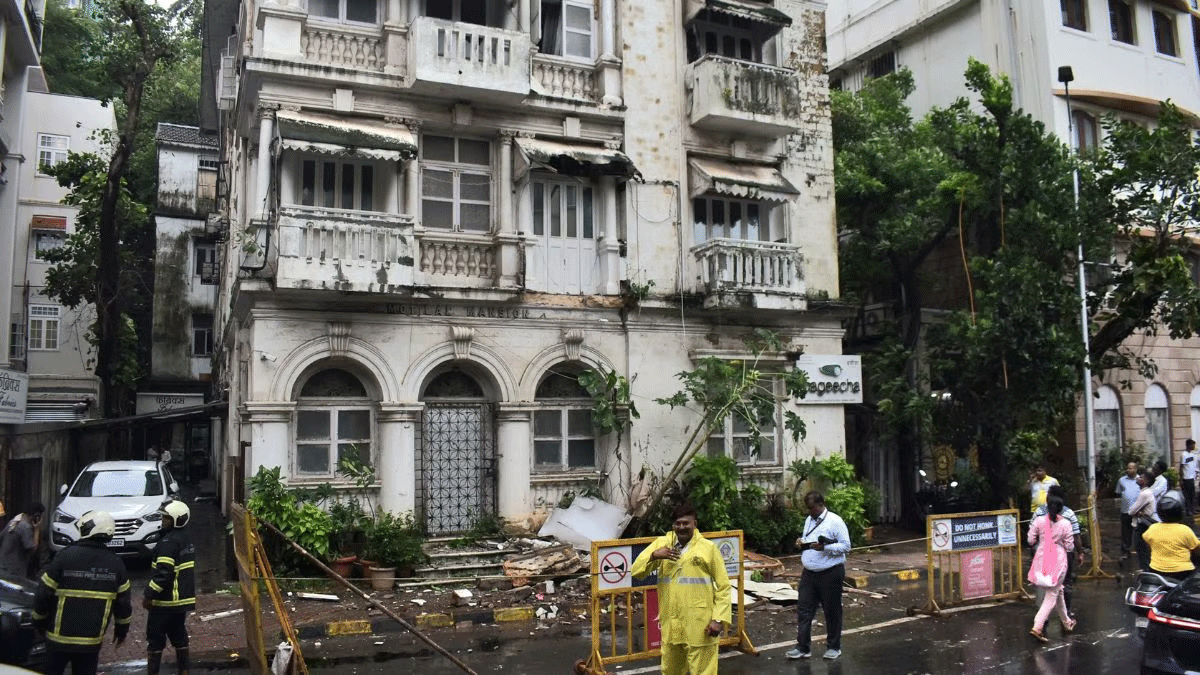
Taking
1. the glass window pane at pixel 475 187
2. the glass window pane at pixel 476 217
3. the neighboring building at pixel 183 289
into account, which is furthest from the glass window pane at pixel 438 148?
the neighboring building at pixel 183 289

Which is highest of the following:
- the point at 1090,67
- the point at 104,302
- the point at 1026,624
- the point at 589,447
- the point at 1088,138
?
the point at 1090,67

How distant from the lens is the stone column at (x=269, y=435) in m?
13.2

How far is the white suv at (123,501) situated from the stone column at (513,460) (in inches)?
209

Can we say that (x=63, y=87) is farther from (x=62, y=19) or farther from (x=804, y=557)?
(x=804, y=557)

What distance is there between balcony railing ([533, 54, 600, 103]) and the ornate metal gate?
557 cm

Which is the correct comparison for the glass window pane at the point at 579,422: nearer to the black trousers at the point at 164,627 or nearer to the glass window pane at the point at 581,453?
the glass window pane at the point at 581,453

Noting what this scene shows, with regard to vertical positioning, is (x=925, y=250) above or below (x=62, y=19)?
below

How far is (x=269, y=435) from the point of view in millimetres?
13383

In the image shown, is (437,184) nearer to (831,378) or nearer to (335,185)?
(335,185)

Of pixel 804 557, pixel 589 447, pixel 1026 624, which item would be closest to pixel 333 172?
pixel 589 447

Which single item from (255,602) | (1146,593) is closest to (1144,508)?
(1146,593)

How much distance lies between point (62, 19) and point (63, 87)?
275 centimetres

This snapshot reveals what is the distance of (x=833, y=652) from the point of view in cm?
931

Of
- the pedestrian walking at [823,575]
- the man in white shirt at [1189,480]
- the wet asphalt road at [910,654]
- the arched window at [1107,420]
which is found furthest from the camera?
the arched window at [1107,420]
